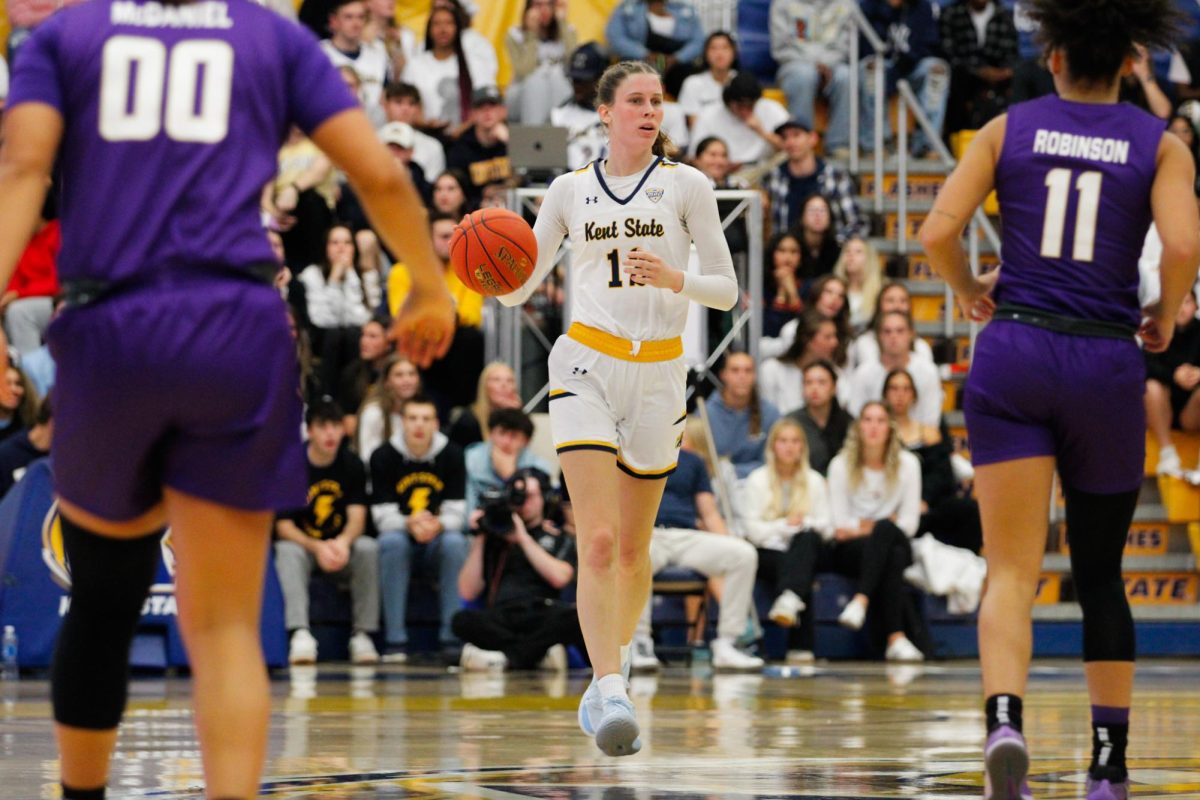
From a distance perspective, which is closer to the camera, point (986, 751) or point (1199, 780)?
point (986, 751)

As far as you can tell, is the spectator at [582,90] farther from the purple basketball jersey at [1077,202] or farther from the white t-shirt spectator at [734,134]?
the purple basketball jersey at [1077,202]

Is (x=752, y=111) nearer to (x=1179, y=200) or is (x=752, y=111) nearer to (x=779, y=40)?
(x=779, y=40)

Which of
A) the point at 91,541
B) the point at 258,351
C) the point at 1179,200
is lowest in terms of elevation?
the point at 91,541

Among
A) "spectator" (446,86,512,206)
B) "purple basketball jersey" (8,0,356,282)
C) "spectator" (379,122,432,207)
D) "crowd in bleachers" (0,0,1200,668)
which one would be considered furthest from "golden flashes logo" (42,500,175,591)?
"purple basketball jersey" (8,0,356,282)

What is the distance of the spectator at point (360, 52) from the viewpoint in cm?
1769

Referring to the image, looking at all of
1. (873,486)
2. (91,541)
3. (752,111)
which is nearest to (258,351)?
(91,541)

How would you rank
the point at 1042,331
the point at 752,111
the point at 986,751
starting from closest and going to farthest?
the point at 986,751, the point at 1042,331, the point at 752,111

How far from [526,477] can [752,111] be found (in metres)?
6.00

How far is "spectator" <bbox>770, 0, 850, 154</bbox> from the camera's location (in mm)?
19453

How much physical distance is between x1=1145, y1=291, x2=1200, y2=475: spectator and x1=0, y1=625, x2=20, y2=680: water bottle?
29.0 ft

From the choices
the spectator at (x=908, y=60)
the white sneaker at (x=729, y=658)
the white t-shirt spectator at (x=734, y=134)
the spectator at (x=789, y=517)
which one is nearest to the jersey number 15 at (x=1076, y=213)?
the white sneaker at (x=729, y=658)

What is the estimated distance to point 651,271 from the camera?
7289 mm

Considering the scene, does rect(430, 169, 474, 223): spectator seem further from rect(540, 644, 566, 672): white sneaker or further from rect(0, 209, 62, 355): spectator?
rect(540, 644, 566, 672): white sneaker

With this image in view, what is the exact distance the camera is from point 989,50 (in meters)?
20.1
